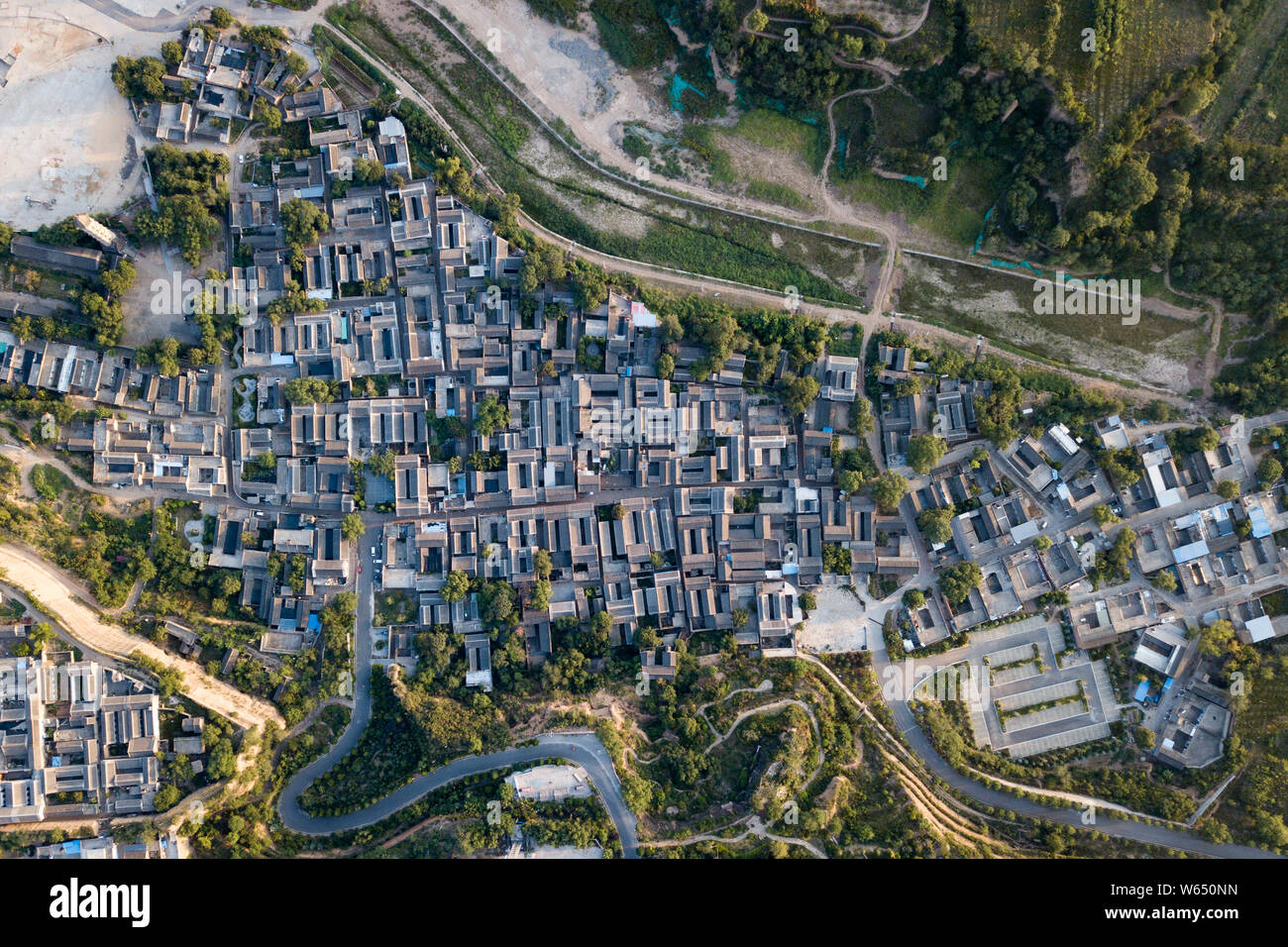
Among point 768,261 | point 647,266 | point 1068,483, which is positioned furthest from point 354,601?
point 1068,483

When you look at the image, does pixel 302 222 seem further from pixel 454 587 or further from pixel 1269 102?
pixel 1269 102

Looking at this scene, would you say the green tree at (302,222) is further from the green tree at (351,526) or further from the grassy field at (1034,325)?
the grassy field at (1034,325)

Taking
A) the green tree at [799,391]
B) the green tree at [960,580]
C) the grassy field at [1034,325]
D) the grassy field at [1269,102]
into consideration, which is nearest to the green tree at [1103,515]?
the green tree at [960,580]

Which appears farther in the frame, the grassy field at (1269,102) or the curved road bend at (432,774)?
the grassy field at (1269,102)

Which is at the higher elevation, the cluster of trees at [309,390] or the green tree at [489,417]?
the cluster of trees at [309,390]

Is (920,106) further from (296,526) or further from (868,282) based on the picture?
(296,526)

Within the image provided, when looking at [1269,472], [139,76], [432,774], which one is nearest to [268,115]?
[139,76]
